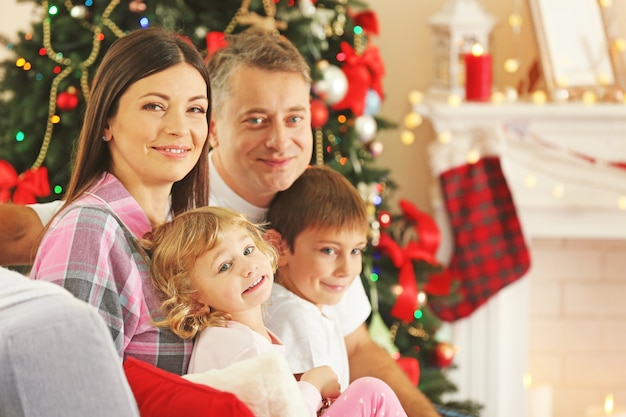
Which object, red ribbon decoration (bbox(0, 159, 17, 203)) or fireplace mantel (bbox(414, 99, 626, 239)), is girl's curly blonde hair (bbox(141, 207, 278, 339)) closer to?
red ribbon decoration (bbox(0, 159, 17, 203))

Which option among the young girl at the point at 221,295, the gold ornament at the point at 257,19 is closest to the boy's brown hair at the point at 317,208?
the young girl at the point at 221,295

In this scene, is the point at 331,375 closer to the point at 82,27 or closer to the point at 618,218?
the point at 82,27

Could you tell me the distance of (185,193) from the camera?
1.71m

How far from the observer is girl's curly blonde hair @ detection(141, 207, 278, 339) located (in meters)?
1.46

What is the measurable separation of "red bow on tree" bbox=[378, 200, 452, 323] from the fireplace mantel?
0.23 metres

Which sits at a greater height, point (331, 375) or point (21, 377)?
point (21, 377)

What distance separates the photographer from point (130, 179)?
1552 mm

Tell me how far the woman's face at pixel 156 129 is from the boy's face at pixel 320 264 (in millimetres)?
426

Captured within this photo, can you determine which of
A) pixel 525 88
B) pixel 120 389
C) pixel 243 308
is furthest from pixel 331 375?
pixel 525 88

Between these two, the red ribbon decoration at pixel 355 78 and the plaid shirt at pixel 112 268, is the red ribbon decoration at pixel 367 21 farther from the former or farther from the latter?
the plaid shirt at pixel 112 268

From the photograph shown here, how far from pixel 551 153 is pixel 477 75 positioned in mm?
399

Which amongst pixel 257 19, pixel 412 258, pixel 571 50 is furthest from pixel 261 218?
pixel 571 50

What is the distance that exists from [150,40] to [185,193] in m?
0.30

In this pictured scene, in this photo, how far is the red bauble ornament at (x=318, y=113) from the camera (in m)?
2.90
